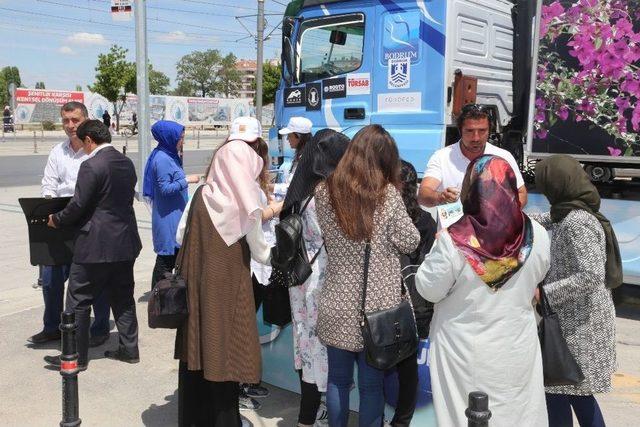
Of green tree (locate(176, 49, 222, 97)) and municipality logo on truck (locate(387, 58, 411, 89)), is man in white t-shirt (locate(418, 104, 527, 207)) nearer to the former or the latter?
municipality logo on truck (locate(387, 58, 411, 89))

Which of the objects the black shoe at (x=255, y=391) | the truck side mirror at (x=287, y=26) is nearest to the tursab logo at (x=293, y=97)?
the truck side mirror at (x=287, y=26)

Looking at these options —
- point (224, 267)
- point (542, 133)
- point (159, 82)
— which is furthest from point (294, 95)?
point (159, 82)

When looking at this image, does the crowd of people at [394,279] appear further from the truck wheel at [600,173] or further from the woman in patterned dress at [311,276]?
the truck wheel at [600,173]

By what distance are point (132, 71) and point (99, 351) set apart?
155ft

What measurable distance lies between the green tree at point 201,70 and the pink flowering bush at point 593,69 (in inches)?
3871

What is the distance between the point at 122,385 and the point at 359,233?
7.63ft

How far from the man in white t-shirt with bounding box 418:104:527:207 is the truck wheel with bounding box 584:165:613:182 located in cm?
293

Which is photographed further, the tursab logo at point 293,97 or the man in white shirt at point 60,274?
the tursab logo at point 293,97

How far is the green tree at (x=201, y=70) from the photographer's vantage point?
101 meters

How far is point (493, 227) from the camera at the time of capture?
2352mm

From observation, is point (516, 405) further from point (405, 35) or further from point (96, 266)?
point (405, 35)

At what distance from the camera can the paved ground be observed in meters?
3.82

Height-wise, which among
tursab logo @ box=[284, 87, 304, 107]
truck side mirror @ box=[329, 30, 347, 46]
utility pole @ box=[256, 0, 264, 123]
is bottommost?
tursab logo @ box=[284, 87, 304, 107]

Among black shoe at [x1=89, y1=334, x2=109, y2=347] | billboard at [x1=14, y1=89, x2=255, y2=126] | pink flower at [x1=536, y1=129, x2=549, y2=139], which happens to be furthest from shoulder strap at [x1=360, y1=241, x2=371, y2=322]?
billboard at [x1=14, y1=89, x2=255, y2=126]
